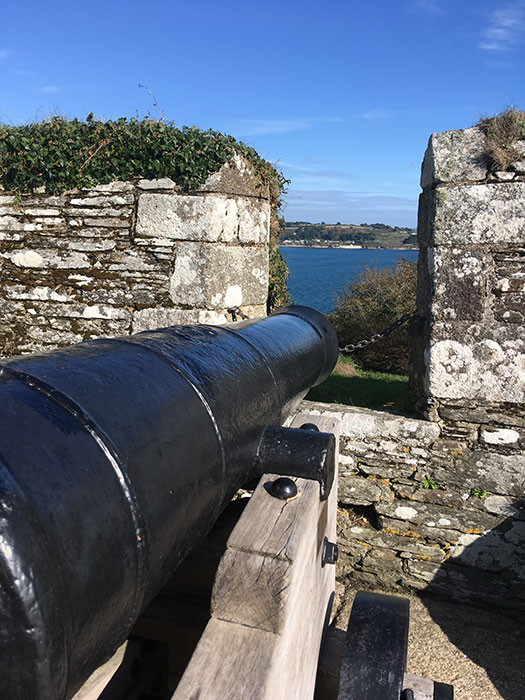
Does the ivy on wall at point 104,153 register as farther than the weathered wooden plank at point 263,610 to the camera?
Yes

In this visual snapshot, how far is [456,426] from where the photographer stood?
421 cm

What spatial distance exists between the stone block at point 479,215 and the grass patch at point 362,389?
140 centimetres

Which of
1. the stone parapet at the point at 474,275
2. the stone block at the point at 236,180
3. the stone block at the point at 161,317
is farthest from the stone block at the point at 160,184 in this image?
the stone parapet at the point at 474,275

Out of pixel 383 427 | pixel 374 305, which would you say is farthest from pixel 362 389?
pixel 374 305

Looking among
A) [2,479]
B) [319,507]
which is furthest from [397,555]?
[2,479]

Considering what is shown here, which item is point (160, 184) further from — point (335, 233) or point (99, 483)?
point (335, 233)

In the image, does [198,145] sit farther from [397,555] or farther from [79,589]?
[79,589]

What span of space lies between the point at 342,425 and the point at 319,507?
267 cm

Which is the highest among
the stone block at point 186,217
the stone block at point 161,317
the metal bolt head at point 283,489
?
the stone block at point 186,217

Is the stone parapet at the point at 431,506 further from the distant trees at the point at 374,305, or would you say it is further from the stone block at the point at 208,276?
the distant trees at the point at 374,305

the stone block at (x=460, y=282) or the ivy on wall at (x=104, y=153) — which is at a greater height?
the ivy on wall at (x=104, y=153)

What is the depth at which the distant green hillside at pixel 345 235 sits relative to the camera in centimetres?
7376

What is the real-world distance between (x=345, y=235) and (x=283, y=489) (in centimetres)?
8153

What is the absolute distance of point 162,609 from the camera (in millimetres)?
1727
